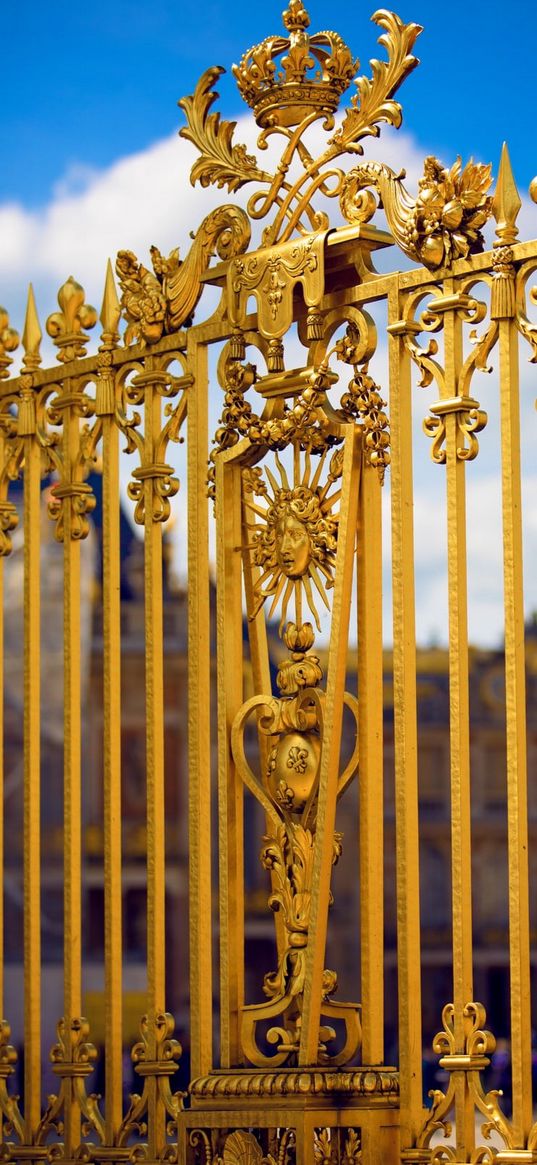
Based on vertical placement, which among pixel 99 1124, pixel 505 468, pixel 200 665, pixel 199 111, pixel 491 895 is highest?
pixel 199 111

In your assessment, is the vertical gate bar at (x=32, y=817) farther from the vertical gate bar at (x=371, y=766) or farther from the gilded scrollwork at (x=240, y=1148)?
the vertical gate bar at (x=371, y=766)

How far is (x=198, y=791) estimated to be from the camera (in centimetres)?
562

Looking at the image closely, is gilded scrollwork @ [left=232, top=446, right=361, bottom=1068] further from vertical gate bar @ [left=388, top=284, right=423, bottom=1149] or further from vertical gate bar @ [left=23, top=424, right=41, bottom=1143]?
vertical gate bar @ [left=23, top=424, right=41, bottom=1143]

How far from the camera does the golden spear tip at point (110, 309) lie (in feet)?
20.0

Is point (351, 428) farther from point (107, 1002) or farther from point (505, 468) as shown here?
point (107, 1002)

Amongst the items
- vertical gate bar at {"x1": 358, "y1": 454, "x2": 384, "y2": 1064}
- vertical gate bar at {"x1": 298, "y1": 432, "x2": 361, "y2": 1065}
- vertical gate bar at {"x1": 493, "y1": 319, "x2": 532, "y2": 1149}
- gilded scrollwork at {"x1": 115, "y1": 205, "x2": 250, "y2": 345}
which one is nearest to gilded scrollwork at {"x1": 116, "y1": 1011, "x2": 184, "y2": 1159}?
vertical gate bar at {"x1": 298, "y1": 432, "x2": 361, "y2": 1065}

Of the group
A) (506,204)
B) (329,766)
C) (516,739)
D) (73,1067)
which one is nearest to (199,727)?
(329,766)

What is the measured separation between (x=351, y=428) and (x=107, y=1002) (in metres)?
1.79

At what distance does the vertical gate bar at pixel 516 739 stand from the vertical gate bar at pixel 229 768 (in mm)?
927

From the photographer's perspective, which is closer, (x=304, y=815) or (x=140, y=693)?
(x=304, y=815)

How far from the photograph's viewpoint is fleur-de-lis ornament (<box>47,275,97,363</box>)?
6254 millimetres

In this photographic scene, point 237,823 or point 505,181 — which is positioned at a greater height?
point 505,181

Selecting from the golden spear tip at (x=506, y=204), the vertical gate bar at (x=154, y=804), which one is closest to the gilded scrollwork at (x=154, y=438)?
the vertical gate bar at (x=154, y=804)

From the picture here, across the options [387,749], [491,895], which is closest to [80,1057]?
[387,749]
